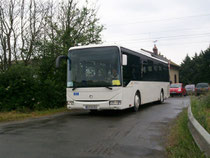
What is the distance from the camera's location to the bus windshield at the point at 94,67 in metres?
10.4

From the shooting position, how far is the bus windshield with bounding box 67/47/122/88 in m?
10.4

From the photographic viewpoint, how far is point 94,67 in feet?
35.0

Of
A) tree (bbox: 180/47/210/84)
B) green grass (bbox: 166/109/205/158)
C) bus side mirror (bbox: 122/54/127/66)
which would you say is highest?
tree (bbox: 180/47/210/84)

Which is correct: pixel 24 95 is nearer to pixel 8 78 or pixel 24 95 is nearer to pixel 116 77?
pixel 8 78

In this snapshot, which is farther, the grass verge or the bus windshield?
the bus windshield

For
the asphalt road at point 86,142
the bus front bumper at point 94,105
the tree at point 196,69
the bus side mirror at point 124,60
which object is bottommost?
the asphalt road at point 86,142

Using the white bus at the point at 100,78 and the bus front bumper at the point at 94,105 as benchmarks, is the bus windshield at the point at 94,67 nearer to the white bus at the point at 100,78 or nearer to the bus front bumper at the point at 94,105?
the white bus at the point at 100,78

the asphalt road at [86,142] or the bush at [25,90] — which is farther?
the bush at [25,90]

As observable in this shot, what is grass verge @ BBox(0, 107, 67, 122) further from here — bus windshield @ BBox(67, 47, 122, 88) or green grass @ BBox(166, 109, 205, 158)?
green grass @ BBox(166, 109, 205, 158)

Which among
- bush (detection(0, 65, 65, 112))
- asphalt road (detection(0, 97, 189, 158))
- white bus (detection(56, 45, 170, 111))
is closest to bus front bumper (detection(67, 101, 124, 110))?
white bus (detection(56, 45, 170, 111))

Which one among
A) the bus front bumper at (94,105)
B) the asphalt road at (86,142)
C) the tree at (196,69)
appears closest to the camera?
the asphalt road at (86,142)

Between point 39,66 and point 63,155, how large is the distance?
33.7 feet

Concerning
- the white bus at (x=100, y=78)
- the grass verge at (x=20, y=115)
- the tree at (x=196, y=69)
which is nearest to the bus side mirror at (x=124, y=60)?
the white bus at (x=100, y=78)

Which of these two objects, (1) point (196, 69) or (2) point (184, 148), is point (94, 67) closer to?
(2) point (184, 148)
